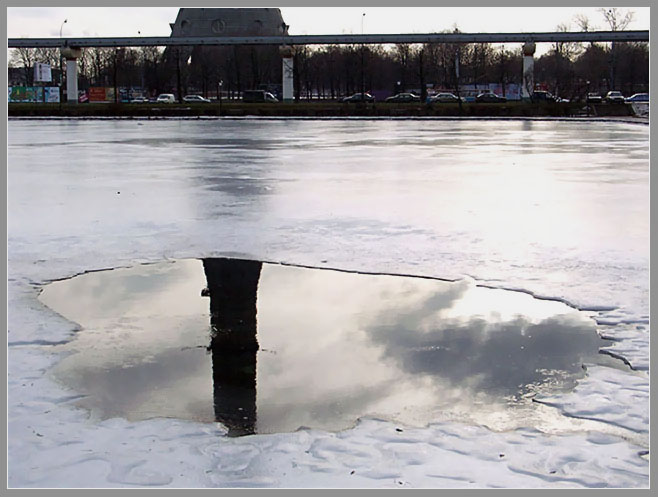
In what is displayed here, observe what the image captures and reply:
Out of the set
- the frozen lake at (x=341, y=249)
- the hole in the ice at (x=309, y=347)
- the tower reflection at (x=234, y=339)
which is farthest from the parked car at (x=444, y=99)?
the hole in the ice at (x=309, y=347)

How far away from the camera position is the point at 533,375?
6.12m

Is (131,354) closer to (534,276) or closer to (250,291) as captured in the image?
(250,291)

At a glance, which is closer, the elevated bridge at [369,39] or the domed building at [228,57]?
the elevated bridge at [369,39]

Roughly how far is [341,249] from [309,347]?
3.71 m

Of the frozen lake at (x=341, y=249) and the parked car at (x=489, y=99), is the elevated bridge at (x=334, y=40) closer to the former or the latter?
the parked car at (x=489, y=99)

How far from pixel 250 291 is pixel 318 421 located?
3.34m

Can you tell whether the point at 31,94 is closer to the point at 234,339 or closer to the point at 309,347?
the point at 234,339

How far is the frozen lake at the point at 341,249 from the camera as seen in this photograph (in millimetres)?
4730

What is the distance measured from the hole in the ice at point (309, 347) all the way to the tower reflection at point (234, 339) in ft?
0.05

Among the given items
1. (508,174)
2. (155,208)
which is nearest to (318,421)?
(155,208)

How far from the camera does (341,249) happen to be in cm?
1041

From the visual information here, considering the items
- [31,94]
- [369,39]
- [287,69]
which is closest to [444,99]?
[369,39]

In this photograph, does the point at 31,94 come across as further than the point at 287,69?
Yes

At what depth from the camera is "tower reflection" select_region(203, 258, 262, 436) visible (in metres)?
5.45
